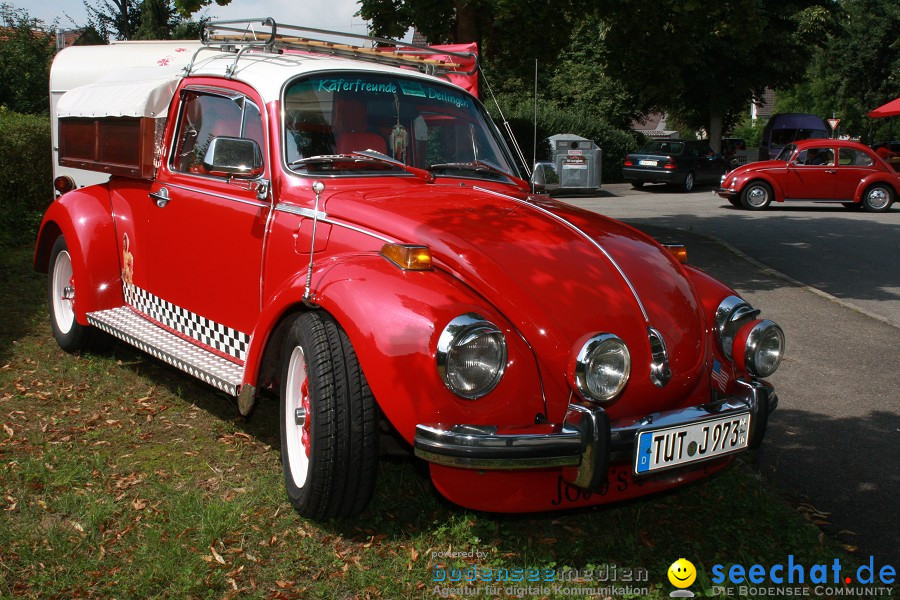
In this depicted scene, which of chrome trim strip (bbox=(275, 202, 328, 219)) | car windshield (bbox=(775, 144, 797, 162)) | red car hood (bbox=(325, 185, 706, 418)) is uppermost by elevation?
car windshield (bbox=(775, 144, 797, 162))

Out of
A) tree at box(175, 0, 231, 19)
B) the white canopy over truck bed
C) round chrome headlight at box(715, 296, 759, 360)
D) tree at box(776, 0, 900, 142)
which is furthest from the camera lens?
tree at box(776, 0, 900, 142)

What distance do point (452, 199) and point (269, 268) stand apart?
3.24ft

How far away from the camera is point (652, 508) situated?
4.29m

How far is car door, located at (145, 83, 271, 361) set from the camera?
4.63 metres

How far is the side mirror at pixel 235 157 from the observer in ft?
14.7

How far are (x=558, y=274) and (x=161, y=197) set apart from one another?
275 cm

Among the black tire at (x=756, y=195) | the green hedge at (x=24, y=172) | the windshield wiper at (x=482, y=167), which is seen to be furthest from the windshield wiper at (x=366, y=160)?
the black tire at (x=756, y=195)

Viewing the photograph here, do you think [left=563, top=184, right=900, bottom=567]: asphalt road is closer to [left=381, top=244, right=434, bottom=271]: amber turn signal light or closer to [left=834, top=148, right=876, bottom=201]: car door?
[left=381, top=244, right=434, bottom=271]: amber turn signal light

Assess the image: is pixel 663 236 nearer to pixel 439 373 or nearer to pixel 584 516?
pixel 584 516

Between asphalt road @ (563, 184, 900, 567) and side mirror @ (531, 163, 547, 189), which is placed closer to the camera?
asphalt road @ (563, 184, 900, 567)

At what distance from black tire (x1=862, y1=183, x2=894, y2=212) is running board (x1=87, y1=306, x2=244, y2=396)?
728 inches

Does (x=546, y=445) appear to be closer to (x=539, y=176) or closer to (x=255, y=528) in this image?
(x=255, y=528)

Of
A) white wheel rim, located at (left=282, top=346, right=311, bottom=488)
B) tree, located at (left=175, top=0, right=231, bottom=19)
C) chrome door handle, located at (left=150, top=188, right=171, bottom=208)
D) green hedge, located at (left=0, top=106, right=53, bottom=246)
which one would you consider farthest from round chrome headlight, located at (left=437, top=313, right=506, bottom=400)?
green hedge, located at (left=0, top=106, right=53, bottom=246)

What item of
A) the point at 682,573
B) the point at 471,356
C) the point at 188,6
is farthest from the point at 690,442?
the point at 188,6
